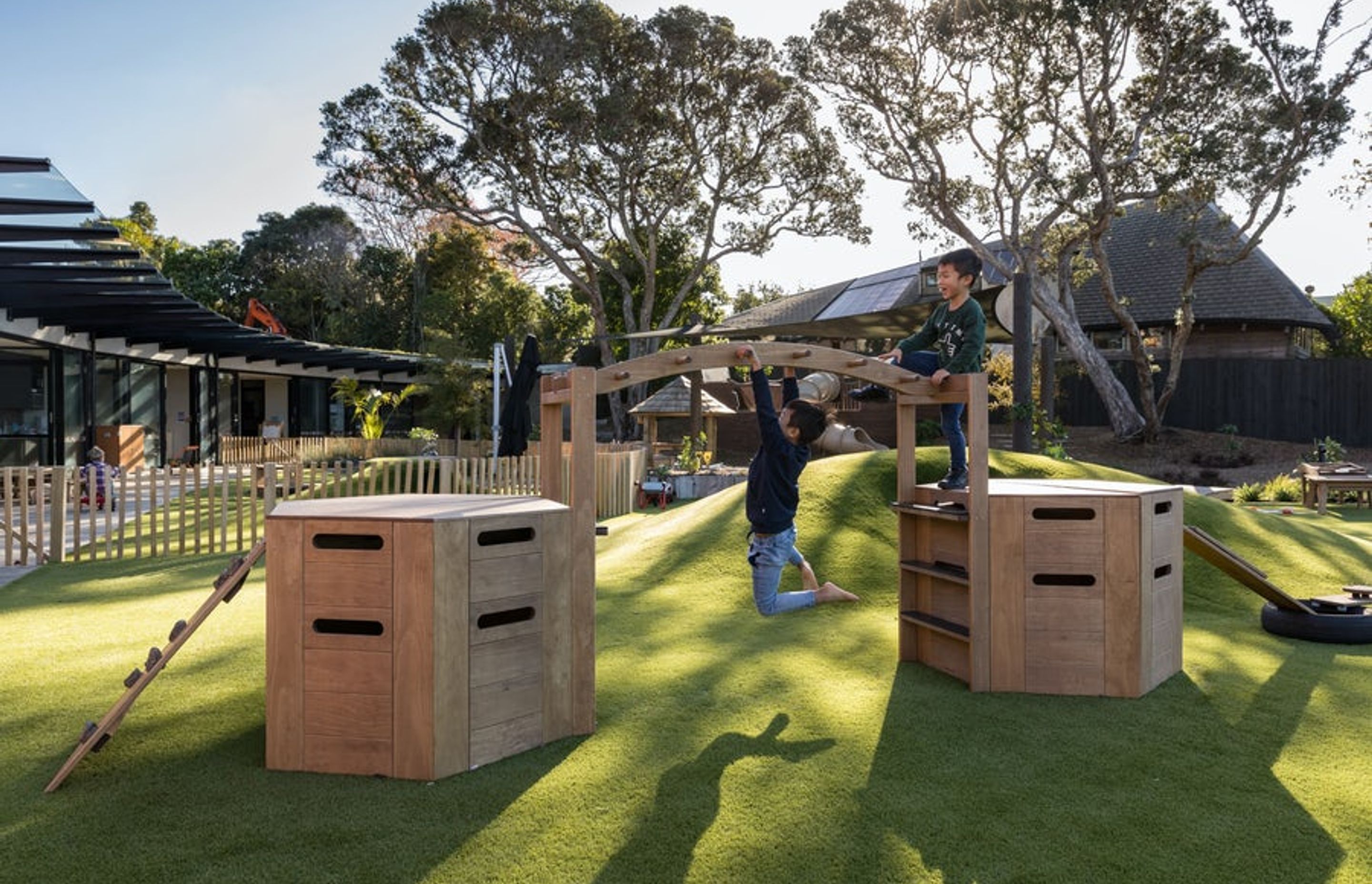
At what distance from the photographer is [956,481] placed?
5344 mm

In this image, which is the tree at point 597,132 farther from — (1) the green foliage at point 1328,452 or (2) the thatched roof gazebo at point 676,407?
(1) the green foliage at point 1328,452

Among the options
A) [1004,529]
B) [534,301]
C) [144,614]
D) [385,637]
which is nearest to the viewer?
[385,637]

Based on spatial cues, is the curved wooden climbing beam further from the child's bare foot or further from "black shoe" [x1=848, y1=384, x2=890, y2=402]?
the child's bare foot

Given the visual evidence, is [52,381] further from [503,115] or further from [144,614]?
Result: [503,115]

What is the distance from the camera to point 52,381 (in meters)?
16.7

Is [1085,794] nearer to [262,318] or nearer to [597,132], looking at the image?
[597,132]

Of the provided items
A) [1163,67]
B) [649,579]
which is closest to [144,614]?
[649,579]

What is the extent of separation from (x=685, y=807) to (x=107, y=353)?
20.4 metres

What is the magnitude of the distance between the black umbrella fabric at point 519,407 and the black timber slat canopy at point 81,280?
5864 mm

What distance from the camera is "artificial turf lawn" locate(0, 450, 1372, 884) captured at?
114 inches

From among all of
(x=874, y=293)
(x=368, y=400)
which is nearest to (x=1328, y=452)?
(x=874, y=293)

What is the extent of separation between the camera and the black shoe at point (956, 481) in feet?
17.4

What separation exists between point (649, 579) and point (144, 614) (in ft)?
14.0

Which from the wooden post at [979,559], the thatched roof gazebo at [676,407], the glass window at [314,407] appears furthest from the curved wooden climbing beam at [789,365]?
the glass window at [314,407]
